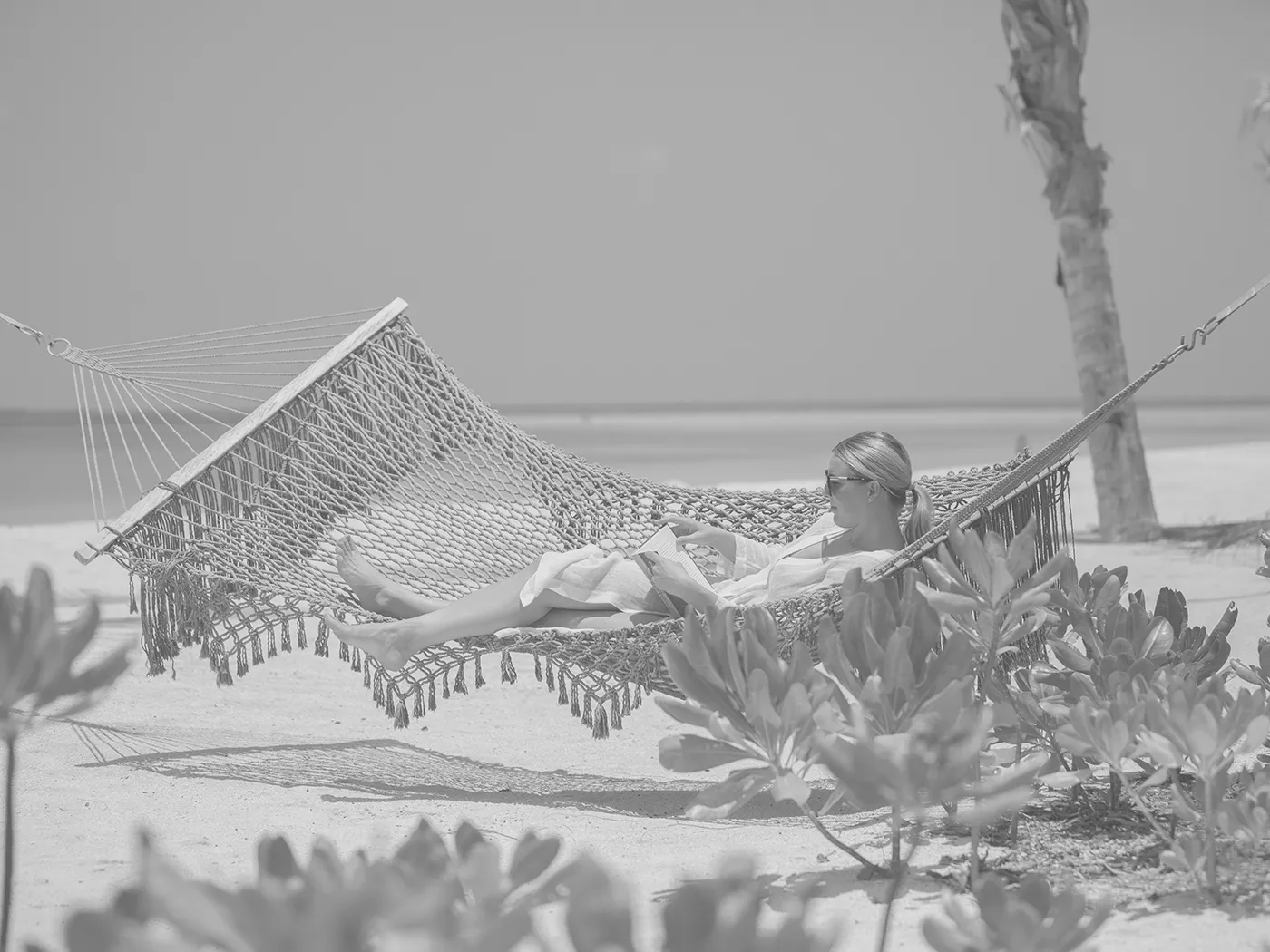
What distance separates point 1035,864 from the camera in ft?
5.25

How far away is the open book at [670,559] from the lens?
2354mm

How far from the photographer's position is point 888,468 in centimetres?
230

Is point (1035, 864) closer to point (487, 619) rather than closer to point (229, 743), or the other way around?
point (487, 619)

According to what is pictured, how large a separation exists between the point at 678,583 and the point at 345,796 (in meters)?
0.71

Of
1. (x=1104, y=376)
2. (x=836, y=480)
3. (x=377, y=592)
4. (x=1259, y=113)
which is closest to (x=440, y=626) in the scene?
(x=377, y=592)

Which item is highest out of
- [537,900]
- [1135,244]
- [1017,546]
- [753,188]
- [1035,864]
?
[753,188]

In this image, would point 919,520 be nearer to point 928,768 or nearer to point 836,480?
point 836,480

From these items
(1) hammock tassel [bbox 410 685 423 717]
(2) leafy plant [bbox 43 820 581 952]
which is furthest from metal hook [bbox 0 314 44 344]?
(2) leafy plant [bbox 43 820 581 952]

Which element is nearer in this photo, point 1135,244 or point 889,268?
point 1135,244

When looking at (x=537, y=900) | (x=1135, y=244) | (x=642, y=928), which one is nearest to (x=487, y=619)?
(x=642, y=928)

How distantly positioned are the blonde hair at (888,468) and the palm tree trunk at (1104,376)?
3236mm

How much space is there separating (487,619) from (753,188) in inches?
1624

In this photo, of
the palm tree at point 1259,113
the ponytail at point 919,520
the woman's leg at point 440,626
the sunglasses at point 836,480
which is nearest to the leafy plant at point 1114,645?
the ponytail at point 919,520

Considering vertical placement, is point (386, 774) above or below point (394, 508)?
below
